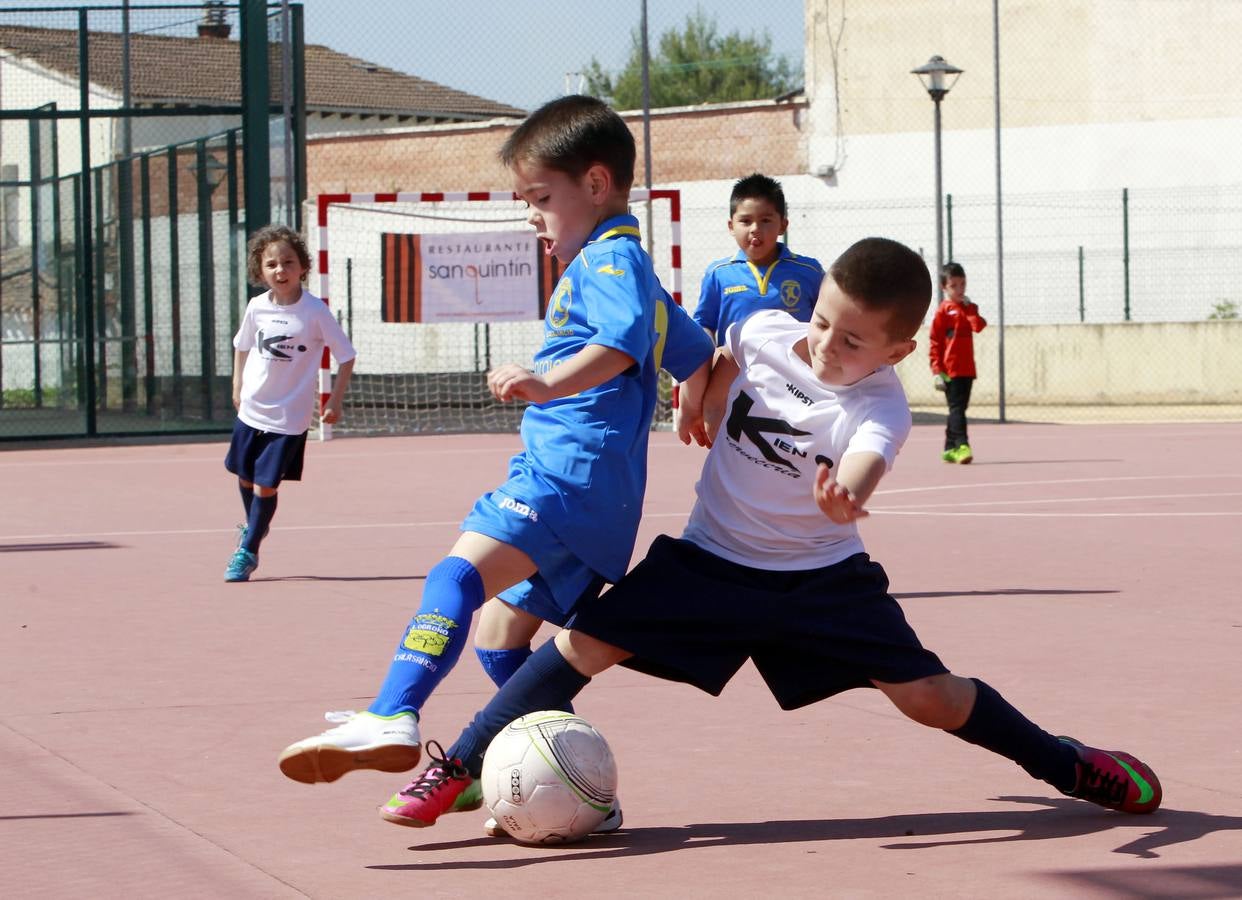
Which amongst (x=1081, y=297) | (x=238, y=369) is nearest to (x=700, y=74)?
(x=1081, y=297)

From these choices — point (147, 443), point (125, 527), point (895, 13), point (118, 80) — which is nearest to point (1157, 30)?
point (895, 13)

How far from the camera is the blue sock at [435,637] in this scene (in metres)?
4.20

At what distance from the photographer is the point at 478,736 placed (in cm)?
452

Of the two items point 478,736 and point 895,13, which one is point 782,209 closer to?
point 478,736

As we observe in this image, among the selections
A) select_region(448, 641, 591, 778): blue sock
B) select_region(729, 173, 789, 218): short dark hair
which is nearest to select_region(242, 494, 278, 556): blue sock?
select_region(729, 173, 789, 218): short dark hair

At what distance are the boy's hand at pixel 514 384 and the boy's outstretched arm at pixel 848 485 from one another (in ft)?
1.92

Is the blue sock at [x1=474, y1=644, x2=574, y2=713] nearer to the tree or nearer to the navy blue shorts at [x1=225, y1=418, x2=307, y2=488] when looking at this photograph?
the navy blue shorts at [x1=225, y1=418, x2=307, y2=488]

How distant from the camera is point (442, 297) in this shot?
22.1 metres

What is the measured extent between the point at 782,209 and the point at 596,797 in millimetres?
5022

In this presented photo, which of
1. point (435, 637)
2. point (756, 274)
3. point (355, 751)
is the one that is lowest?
point (355, 751)

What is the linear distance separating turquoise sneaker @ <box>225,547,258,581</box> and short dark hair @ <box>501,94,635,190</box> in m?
5.07

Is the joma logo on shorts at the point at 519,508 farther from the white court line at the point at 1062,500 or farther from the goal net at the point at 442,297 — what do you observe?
the goal net at the point at 442,297

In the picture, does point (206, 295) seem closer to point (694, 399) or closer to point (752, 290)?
point (752, 290)

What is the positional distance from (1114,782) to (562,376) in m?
1.54
